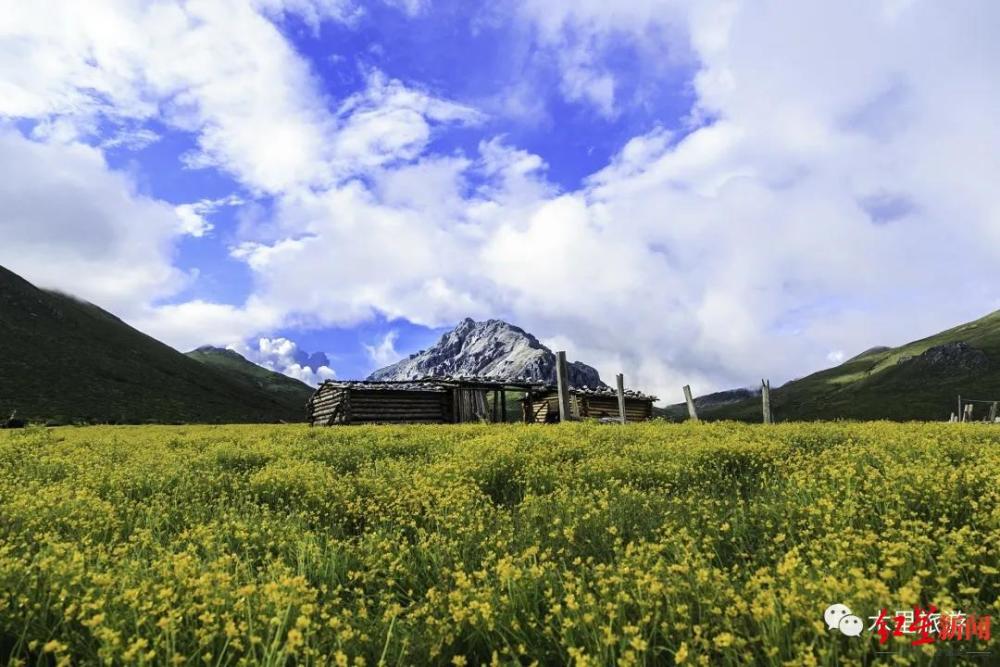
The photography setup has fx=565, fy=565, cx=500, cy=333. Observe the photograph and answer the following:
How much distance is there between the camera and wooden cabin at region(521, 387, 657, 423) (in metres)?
43.0

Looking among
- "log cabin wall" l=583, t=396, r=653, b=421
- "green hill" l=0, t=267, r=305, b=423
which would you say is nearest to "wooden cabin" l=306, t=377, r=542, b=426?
"log cabin wall" l=583, t=396, r=653, b=421

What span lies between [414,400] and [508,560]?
35.7 metres

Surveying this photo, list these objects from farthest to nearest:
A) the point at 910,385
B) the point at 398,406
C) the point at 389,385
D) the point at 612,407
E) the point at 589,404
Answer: the point at 910,385, the point at 612,407, the point at 589,404, the point at 398,406, the point at 389,385

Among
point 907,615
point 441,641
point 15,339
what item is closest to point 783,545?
point 907,615

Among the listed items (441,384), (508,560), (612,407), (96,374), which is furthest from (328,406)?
(96,374)

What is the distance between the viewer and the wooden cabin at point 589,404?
42978 millimetres

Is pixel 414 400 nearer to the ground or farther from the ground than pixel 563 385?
farther from the ground

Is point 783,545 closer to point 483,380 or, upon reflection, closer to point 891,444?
point 891,444

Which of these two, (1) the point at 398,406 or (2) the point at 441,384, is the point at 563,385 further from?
(1) the point at 398,406

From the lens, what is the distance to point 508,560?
13.0ft

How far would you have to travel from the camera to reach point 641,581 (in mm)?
3271

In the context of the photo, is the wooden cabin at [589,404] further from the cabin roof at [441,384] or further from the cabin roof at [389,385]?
the cabin roof at [389,385]

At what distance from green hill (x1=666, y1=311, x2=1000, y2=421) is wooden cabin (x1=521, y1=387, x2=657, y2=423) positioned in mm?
73714

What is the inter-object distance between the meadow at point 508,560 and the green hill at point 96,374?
2764 inches
